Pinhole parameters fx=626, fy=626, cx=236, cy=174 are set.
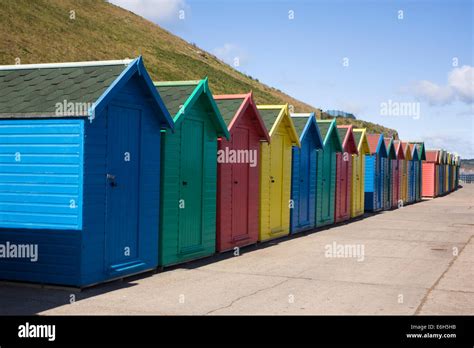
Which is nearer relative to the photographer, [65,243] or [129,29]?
[65,243]

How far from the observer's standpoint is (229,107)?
12.9 metres

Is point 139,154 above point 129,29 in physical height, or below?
below

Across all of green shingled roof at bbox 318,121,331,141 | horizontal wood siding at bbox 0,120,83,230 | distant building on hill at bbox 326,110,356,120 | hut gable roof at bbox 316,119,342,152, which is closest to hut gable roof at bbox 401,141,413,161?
hut gable roof at bbox 316,119,342,152

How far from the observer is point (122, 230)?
885cm

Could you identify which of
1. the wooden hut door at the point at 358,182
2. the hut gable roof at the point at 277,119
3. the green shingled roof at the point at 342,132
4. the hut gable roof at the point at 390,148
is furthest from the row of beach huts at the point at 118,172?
the hut gable roof at the point at 390,148

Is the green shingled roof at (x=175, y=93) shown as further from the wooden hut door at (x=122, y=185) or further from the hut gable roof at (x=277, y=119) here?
the hut gable roof at (x=277, y=119)

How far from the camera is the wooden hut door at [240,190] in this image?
12719 mm

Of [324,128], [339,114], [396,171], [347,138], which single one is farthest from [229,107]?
[339,114]

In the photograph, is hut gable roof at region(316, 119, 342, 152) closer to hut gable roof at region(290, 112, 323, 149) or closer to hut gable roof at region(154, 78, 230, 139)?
hut gable roof at region(290, 112, 323, 149)

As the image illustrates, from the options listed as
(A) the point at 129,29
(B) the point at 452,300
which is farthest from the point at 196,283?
(A) the point at 129,29

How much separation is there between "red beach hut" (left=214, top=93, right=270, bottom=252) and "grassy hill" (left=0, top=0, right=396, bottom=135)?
94.8 feet
